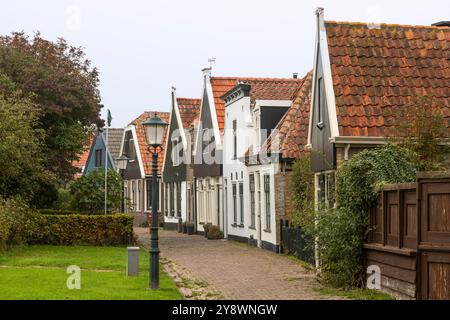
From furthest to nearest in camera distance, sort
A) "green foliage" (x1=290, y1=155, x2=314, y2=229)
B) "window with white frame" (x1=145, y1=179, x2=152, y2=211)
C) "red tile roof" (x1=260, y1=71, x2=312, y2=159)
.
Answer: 1. "window with white frame" (x1=145, y1=179, x2=152, y2=211)
2. "red tile roof" (x1=260, y1=71, x2=312, y2=159)
3. "green foliage" (x1=290, y1=155, x2=314, y2=229)

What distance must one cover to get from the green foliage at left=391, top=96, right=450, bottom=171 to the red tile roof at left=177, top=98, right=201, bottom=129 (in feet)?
88.6

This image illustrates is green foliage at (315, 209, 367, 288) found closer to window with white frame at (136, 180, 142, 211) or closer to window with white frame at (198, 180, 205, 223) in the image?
window with white frame at (198, 180, 205, 223)

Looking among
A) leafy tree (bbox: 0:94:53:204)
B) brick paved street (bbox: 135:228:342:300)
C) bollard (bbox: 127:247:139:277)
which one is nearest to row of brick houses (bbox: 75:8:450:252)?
brick paved street (bbox: 135:228:342:300)

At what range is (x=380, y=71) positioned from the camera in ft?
67.3

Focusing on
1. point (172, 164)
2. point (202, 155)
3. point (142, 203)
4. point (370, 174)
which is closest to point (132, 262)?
point (370, 174)

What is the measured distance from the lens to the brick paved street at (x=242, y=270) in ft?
54.9

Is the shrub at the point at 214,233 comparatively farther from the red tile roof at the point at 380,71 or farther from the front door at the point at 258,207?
the red tile roof at the point at 380,71

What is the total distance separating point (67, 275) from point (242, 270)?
14.6 feet

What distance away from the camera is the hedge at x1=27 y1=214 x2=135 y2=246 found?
29453 millimetres

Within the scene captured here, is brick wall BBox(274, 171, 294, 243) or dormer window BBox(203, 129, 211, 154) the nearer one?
brick wall BBox(274, 171, 294, 243)

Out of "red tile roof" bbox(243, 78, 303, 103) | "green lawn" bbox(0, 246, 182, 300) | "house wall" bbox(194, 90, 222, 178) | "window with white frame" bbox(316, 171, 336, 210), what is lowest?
"green lawn" bbox(0, 246, 182, 300)

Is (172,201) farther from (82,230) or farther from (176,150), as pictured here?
(82,230)

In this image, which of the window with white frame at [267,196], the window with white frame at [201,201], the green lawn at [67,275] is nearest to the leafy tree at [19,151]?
the green lawn at [67,275]
